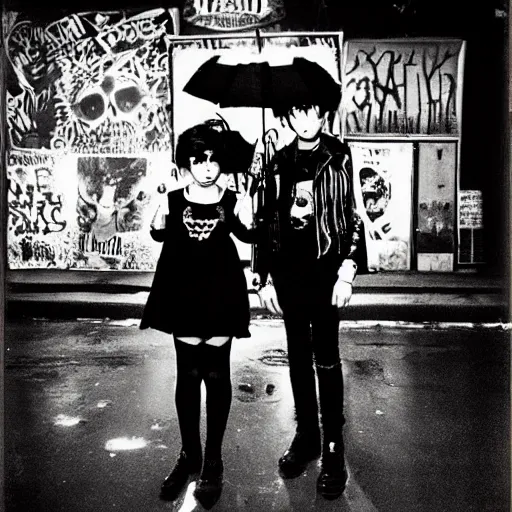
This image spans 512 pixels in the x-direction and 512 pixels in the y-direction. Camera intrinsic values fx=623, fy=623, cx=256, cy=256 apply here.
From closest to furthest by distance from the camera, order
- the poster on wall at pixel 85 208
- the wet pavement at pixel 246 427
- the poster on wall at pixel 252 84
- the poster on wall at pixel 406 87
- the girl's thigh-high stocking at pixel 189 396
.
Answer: the wet pavement at pixel 246 427, the girl's thigh-high stocking at pixel 189 396, the poster on wall at pixel 252 84, the poster on wall at pixel 85 208, the poster on wall at pixel 406 87

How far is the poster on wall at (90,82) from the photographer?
11.5 ft

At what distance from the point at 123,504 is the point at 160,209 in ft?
5.00

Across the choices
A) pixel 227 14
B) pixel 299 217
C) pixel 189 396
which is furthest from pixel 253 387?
pixel 227 14

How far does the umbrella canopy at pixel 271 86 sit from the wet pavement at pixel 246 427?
4.00 ft

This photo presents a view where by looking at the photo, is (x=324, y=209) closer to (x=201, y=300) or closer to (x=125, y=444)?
(x=201, y=300)

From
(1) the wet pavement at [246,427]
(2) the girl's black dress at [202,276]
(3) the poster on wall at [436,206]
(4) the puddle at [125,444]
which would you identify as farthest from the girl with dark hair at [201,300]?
(3) the poster on wall at [436,206]

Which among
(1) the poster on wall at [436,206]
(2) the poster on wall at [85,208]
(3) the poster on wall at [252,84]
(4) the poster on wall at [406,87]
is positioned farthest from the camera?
(1) the poster on wall at [436,206]

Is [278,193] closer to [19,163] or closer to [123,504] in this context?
[19,163]

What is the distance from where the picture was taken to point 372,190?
12.0 ft

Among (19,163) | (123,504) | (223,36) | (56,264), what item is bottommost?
(123,504)

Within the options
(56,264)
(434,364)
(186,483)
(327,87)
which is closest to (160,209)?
(56,264)

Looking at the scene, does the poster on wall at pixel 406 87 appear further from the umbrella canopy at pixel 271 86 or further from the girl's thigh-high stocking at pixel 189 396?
the girl's thigh-high stocking at pixel 189 396

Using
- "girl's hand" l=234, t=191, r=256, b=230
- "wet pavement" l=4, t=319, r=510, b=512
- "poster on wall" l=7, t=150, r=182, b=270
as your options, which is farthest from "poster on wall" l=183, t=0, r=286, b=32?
"wet pavement" l=4, t=319, r=510, b=512

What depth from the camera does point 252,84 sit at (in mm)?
3441
